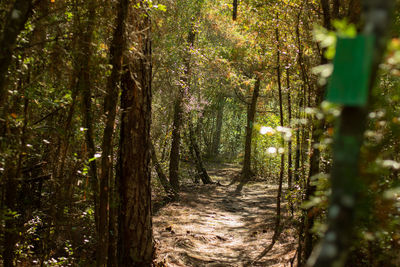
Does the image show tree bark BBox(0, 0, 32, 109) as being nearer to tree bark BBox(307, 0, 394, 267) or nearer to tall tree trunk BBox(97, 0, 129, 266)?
tall tree trunk BBox(97, 0, 129, 266)

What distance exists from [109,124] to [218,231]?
18.5 feet

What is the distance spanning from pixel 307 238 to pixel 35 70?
3.61 metres

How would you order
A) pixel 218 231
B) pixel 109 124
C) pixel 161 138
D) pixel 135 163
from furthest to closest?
pixel 161 138 < pixel 218 231 < pixel 135 163 < pixel 109 124

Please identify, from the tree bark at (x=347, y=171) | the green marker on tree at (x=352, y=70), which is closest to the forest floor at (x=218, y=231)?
the tree bark at (x=347, y=171)

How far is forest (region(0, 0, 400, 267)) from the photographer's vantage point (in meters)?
1.13

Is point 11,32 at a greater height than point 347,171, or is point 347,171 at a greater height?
point 11,32

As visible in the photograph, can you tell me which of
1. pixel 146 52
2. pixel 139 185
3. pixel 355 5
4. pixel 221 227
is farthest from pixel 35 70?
pixel 221 227

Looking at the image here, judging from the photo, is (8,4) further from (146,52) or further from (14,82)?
(146,52)

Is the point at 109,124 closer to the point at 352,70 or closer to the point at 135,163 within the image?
the point at 135,163

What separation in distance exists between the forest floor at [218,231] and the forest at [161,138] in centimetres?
5

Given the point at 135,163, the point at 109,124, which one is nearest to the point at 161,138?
the point at 135,163

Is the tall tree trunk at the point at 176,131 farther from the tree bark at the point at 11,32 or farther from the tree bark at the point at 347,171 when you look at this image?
the tree bark at the point at 347,171

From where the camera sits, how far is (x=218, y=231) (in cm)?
832

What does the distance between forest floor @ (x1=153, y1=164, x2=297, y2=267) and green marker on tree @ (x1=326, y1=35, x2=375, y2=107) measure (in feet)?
15.5
